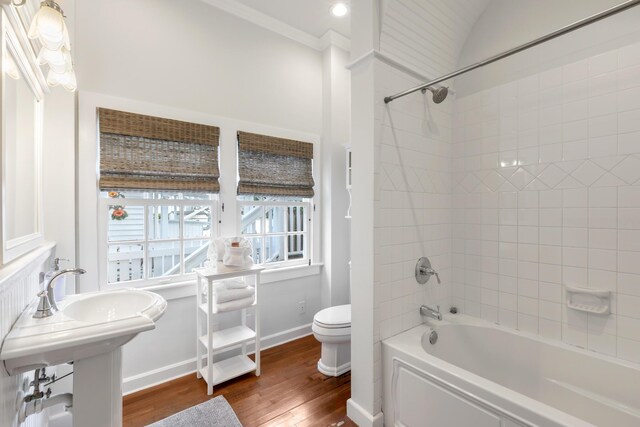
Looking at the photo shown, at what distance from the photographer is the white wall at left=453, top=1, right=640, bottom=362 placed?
4.84ft

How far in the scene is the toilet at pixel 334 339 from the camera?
2.12 meters

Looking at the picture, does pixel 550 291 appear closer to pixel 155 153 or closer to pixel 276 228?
pixel 276 228

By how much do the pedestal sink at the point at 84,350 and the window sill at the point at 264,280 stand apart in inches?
30.7

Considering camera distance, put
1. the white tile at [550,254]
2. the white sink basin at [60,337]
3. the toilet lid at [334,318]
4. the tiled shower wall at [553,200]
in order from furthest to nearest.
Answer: the toilet lid at [334,318]
the white tile at [550,254]
the tiled shower wall at [553,200]
the white sink basin at [60,337]

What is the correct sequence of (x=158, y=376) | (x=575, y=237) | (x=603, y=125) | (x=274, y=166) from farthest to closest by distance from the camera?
1. (x=274, y=166)
2. (x=158, y=376)
3. (x=575, y=237)
4. (x=603, y=125)

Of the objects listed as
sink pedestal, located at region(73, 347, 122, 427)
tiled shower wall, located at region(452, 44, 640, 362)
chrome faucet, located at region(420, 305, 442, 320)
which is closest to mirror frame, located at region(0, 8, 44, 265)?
sink pedestal, located at region(73, 347, 122, 427)

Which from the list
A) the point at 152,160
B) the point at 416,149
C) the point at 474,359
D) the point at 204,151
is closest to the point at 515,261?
the point at 474,359

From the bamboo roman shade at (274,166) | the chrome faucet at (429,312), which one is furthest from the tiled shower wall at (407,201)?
the bamboo roman shade at (274,166)

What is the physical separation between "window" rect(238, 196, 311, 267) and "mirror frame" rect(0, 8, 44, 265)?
1285 millimetres

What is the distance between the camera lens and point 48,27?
108cm

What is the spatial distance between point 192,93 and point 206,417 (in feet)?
7.44

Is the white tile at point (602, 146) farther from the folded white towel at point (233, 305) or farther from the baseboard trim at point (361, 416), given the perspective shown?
the folded white towel at point (233, 305)


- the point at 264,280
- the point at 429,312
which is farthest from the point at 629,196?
the point at 264,280

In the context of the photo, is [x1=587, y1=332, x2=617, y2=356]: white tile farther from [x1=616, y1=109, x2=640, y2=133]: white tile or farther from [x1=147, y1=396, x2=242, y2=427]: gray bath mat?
[x1=147, y1=396, x2=242, y2=427]: gray bath mat
